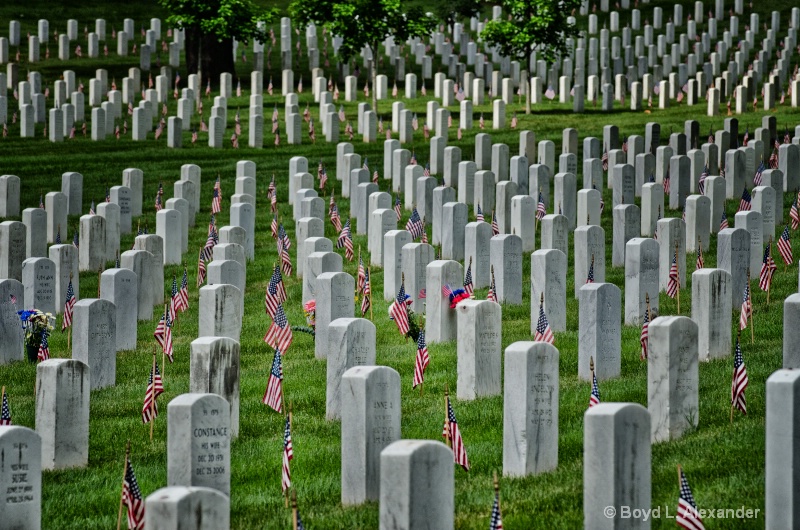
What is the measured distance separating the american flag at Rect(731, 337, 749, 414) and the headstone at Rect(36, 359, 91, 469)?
492 centimetres

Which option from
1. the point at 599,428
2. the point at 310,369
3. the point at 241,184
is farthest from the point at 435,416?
the point at 241,184

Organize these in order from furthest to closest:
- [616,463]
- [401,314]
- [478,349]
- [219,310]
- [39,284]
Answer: [39,284], [401,314], [219,310], [478,349], [616,463]

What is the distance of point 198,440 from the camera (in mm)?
8578

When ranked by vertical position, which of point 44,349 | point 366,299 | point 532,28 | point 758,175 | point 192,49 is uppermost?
point 532,28

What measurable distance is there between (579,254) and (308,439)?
6.97m

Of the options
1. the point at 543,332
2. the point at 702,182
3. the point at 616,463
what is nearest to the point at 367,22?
the point at 702,182

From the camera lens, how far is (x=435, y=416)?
1117 centimetres

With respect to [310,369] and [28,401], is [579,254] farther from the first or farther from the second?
[28,401]

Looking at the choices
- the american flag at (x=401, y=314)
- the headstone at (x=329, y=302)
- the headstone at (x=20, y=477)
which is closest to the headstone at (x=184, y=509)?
the headstone at (x=20, y=477)

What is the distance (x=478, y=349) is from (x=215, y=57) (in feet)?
89.5

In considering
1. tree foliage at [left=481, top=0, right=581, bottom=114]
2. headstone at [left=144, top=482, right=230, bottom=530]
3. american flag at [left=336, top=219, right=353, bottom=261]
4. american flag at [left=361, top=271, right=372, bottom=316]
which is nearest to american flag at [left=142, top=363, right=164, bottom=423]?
headstone at [left=144, top=482, right=230, bottom=530]

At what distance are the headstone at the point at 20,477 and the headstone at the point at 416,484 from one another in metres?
2.28

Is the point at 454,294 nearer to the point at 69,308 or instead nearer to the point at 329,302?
the point at 329,302

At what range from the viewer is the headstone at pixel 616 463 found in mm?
7492
